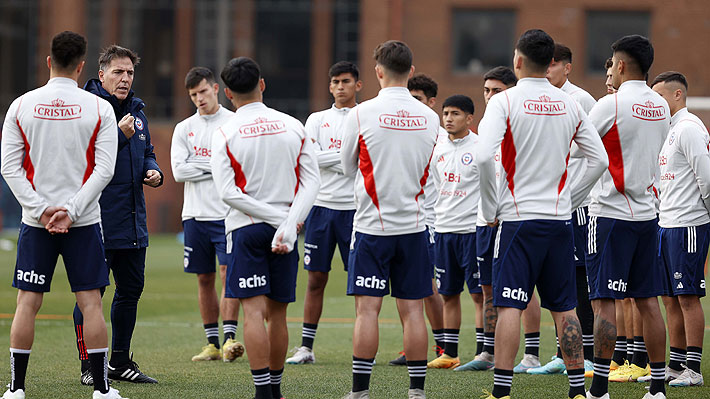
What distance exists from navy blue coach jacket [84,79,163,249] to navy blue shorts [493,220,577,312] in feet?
9.63

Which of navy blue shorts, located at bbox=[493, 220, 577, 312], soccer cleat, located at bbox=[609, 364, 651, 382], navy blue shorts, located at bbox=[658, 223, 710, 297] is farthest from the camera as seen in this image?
soccer cleat, located at bbox=[609, 364, 651, 382]

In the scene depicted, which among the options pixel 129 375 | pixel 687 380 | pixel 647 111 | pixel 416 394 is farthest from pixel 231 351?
pixel 647 111

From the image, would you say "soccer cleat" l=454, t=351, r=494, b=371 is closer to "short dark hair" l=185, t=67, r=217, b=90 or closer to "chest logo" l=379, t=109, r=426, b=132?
"chest logo" l=379, t=109, r=426, b=132

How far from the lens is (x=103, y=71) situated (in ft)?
25.1

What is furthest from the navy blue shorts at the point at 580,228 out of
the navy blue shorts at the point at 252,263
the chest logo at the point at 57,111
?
the chest logo at the point at 57,111

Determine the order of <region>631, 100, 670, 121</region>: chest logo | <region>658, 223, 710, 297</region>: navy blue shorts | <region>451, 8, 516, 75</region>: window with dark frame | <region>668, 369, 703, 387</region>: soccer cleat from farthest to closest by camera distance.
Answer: <region>451, 8, 516, 75</region>: window with dark frame → <region>658, 223, 710, 297</region>: navy blue shorts → <region>668, 369, 703, 387</region>: soccer cleat → <region>631, 100, 670, 121</region>: chest logo

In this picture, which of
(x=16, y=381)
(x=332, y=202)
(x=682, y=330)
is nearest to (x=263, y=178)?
(x=16, y=381)

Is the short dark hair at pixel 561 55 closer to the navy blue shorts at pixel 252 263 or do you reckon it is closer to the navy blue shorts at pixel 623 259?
the navy blue shorts at pixel 623 259

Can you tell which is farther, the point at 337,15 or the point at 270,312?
the point at 337,15

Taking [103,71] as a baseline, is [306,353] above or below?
below

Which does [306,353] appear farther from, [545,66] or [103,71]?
[545,66]

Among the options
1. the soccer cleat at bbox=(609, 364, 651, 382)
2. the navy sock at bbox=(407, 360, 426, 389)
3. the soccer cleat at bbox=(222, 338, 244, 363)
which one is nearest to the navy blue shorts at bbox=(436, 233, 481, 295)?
the soccer cleat at bbox=(609, 364, 651, 382)

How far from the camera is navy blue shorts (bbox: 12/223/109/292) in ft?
20.9

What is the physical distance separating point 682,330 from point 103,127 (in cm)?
479
